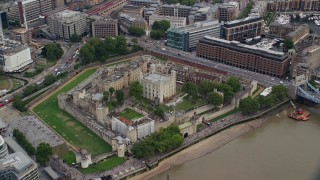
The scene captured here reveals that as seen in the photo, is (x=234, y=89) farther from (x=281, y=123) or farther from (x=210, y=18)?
(x=210, y=18)

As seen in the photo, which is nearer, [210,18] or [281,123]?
[281,123]

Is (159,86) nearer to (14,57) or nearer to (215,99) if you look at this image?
(215,99)

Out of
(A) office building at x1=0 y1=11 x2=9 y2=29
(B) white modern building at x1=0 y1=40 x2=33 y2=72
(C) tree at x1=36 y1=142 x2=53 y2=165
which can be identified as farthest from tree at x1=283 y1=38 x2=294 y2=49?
(A) office building at x1=0 y1=11 x2=9 y2=29

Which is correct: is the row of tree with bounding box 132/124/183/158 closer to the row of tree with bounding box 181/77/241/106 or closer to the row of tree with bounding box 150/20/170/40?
the row of tree with bounding box 181/77/241/106

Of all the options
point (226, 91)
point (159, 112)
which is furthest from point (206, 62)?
point (159, 112)

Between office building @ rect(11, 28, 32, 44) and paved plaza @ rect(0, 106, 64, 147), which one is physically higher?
office building @ rect(11, 28, 32, 44)

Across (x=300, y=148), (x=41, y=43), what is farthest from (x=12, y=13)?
(x=300, y=148)
